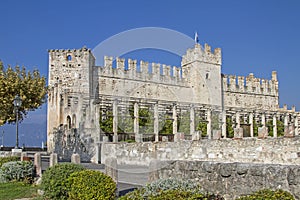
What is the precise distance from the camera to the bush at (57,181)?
9344 mm

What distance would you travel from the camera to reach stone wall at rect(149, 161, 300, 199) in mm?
5898

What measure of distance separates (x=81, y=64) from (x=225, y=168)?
28.0 metres

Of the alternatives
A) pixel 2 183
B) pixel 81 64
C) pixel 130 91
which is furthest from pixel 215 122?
pixel 2 183

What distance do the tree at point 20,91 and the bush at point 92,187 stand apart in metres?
17.0

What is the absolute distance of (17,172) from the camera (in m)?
14.0

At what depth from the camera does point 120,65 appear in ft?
125

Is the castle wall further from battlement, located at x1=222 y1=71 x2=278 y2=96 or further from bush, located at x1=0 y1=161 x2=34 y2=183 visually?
bush, located at x1=0 y1=161 x2=34 y2=183

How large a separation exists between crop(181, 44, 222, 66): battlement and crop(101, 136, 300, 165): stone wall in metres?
22.3

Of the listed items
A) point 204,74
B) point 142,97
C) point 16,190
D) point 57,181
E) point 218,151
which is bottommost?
point 16,190

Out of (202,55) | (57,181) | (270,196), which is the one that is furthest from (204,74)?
(270,196)

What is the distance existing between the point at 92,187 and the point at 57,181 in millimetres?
1512

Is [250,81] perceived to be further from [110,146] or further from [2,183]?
[2,183]

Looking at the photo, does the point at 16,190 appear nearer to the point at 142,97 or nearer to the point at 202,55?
the point at 142,97

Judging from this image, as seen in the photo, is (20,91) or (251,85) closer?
(20,91)
